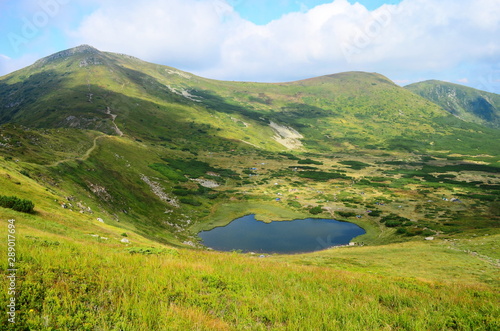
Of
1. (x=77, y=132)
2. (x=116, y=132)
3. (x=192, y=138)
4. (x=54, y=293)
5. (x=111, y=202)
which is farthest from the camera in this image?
(x=192, y=138)

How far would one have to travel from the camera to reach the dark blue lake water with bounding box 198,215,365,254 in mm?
63531

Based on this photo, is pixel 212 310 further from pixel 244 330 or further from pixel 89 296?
pixel 89 296

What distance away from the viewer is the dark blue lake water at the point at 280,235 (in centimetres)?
6353

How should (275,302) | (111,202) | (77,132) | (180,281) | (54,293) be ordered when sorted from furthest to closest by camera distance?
(77,132)
(111,202)
(180,281)
(275,302)
(54,293)

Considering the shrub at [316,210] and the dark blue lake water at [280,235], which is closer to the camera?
the dark blue lake water at [280,235]

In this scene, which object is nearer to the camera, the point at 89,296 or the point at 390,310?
the point at 89,296

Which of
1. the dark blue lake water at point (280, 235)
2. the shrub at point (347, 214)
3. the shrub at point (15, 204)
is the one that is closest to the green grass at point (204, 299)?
the shrub at point (15, 204)

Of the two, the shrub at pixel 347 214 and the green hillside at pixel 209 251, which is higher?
the green hillside at pixel 209 251

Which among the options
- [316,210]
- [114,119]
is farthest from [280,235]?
[114,119]

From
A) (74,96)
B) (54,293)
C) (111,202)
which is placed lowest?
(111,202)

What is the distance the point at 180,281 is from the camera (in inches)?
414

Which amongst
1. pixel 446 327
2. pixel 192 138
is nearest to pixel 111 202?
pixel 446 327

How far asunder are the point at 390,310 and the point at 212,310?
7218 mm

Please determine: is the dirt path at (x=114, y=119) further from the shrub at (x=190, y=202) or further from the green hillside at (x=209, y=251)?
Answer: the shrub at (x=190, y=202)
